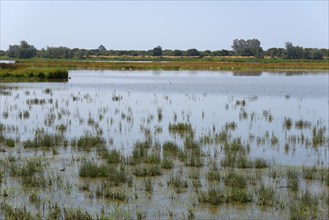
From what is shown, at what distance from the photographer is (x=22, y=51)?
164375 millimetres

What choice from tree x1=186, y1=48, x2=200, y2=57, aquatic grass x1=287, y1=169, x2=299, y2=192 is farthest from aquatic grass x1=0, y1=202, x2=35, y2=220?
tree x1=186, y1=48, x2=200, y2=57

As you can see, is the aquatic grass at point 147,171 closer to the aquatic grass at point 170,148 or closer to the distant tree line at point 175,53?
the aquatic grass at point 170,148

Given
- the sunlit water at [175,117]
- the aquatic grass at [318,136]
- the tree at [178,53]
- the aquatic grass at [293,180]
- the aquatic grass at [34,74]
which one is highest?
the tree at [178,53]

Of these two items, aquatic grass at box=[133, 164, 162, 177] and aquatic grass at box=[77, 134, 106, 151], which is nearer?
aquatic grass at box=[133, 164, 162, 177]

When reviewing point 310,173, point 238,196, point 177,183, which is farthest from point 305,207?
point 177,183

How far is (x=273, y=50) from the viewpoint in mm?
178000

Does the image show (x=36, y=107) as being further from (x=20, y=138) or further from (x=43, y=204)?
(x=43, y=204)

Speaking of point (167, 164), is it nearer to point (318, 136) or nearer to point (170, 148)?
point (170, 148)

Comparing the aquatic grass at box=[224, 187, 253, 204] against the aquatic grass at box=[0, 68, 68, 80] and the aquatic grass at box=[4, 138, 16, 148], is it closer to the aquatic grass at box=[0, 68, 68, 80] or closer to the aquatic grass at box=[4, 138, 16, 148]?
the aquatic grass at box=[4, 138, 16, 148]

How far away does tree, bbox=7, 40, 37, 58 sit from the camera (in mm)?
165000

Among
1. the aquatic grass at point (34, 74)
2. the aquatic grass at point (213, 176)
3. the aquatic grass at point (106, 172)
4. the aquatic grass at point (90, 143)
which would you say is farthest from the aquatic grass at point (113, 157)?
the aquatic grass at point (34, 74)

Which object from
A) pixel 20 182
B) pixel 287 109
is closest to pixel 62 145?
pixel 20 182

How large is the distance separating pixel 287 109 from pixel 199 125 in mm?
8671

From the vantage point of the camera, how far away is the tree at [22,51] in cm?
16500
